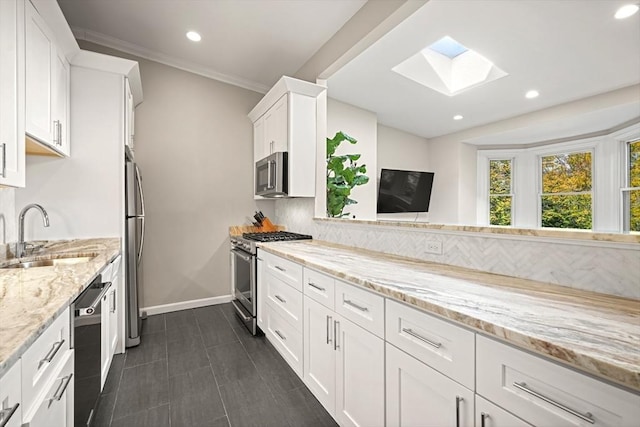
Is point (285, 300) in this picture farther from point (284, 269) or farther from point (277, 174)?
point (277, 174)

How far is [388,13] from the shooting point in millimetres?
2098

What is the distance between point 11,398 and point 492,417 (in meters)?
1.22

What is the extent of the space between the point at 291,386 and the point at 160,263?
7.46 feet

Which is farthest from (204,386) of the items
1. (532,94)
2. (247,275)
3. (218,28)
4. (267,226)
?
(532,94)

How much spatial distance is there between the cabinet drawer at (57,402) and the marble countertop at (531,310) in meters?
1.14

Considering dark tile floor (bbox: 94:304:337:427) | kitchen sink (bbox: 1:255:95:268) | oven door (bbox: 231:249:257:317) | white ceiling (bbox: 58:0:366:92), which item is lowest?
dark tile floor (bbox: 94:304:337:427)

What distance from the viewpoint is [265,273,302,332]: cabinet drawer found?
6.40 ft

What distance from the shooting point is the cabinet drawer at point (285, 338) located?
1.95m

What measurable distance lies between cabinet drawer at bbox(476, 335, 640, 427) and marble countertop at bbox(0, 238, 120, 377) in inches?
45.9

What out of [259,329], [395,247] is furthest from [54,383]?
[259,329]

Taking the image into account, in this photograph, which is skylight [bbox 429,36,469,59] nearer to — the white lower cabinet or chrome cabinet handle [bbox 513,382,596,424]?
the white lower cabinet

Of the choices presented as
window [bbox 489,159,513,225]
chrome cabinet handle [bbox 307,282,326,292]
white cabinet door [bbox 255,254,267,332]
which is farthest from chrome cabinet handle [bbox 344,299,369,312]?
window [bbox 489,159,513,225]

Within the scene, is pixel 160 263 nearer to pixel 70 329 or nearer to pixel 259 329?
pixel 259 329

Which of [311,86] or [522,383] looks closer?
[522,383]
